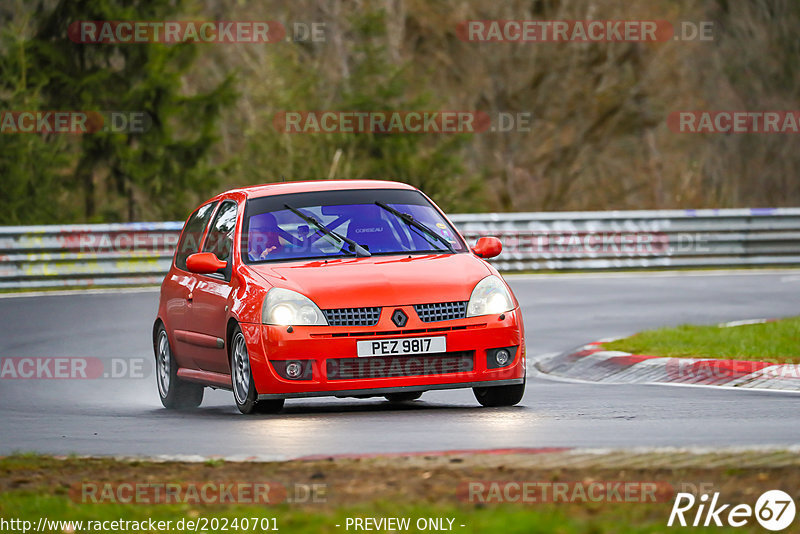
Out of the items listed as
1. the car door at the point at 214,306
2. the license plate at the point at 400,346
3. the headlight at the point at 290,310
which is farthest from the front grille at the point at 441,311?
the car door at the point at 214,306

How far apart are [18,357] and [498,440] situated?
27.3ft

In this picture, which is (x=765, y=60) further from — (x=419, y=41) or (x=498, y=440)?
(x=498, y=440)

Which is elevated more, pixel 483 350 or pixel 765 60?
pixel 765 60

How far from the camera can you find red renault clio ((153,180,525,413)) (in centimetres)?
1042

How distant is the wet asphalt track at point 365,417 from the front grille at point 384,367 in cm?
30

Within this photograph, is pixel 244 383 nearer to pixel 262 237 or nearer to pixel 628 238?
pixel 262 237

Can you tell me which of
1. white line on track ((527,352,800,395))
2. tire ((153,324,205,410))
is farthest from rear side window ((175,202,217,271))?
→ white line on track ((527,352,800,395))

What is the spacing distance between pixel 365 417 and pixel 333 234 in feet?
4.84

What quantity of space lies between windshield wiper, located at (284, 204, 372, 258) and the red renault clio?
10 millimetres

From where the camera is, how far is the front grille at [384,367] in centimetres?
1041

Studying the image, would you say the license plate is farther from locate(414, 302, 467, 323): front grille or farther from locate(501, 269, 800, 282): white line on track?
locate(501, 269, 800, 282): white line on track

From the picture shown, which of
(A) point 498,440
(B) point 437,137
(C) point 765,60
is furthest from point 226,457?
(C) point 765,60

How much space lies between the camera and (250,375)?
35.0ft

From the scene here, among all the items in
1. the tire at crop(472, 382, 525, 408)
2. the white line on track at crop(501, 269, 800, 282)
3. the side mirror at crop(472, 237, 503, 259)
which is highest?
the side mirror at crop(472, 237, 503, 259)
